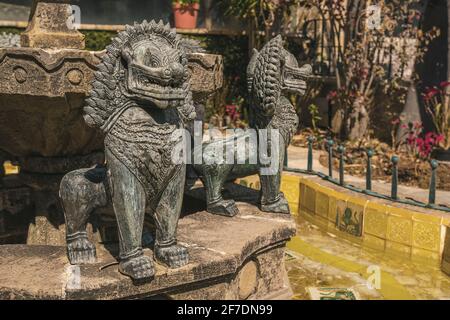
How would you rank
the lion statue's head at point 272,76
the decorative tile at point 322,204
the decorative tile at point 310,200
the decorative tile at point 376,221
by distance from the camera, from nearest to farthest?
1. the lion statue's head at point 272,76
2. the decorative tile at point 376,221
3. the decorative tile at point 322,204
4. the decorative tile at point 310,200

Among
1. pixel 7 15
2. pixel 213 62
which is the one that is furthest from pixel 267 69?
pixel 7 15

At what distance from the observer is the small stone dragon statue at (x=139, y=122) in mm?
2527

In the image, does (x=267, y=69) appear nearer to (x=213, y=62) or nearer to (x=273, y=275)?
(x=213, y=62)

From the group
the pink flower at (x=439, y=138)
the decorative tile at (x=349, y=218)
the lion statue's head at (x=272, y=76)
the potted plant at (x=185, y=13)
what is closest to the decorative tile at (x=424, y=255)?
the decorative tile at (x=349, y=218)

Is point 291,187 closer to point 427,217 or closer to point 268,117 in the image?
point 427,217

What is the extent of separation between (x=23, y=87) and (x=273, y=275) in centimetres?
191

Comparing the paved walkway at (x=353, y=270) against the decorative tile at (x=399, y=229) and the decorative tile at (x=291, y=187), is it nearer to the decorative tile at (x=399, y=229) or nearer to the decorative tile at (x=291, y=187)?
the decorative tile at (x=399, y=229)

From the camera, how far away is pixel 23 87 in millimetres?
2902

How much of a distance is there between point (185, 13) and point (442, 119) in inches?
234

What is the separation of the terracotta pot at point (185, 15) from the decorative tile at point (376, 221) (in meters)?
7.74

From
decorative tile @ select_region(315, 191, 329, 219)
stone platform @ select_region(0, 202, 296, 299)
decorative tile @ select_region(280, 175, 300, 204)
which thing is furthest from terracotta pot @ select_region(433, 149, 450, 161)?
stone platform @ select_region(0, 202, 296, 299)

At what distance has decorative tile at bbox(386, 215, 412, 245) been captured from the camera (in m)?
4.39

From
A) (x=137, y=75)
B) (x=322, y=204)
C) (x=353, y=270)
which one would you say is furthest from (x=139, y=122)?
(x=322, y=204)

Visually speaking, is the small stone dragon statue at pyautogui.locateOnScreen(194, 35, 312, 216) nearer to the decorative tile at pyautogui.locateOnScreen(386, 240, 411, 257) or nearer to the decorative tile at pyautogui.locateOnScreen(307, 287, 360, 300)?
the decorative tile at pyautogui.locateOnScreen(307, 287, 360, 300)
